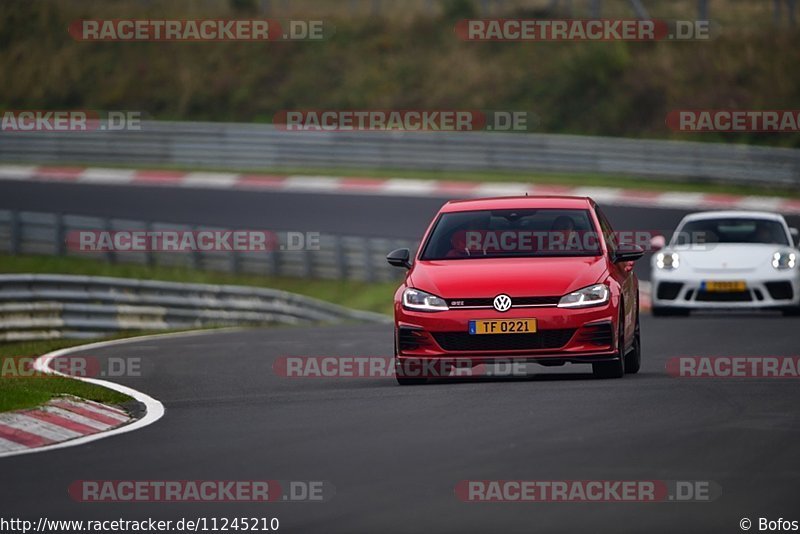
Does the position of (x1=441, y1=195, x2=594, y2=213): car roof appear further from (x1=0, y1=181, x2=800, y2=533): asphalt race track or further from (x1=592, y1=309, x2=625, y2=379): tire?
(x1=0, y1=181, x2=800, y2=533): asphalt race track

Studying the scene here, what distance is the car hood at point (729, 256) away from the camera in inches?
773

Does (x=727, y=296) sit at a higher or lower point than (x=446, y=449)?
lower

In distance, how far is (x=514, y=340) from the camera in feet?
40.1

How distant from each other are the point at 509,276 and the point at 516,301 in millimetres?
261

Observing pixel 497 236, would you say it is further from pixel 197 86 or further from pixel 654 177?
pixel 197 86

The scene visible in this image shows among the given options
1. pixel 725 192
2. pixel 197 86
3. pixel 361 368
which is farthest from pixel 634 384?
pixel 197 86

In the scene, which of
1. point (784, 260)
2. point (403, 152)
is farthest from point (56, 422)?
point (403, 152)

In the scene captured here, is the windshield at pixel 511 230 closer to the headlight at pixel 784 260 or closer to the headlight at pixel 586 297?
the headlight at pixel 586 297

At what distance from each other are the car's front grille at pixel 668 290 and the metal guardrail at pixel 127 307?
6563 millimetres

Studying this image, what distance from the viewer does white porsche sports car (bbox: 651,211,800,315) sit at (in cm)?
1961

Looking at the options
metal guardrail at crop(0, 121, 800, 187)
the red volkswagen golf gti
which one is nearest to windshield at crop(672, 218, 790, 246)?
the red volkswagen golf gti

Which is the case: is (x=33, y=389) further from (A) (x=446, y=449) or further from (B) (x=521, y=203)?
(A) (x=446, y=449)

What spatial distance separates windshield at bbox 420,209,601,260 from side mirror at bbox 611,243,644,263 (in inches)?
6.2

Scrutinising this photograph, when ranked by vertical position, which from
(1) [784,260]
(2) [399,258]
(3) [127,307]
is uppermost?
(2) [399,258]
